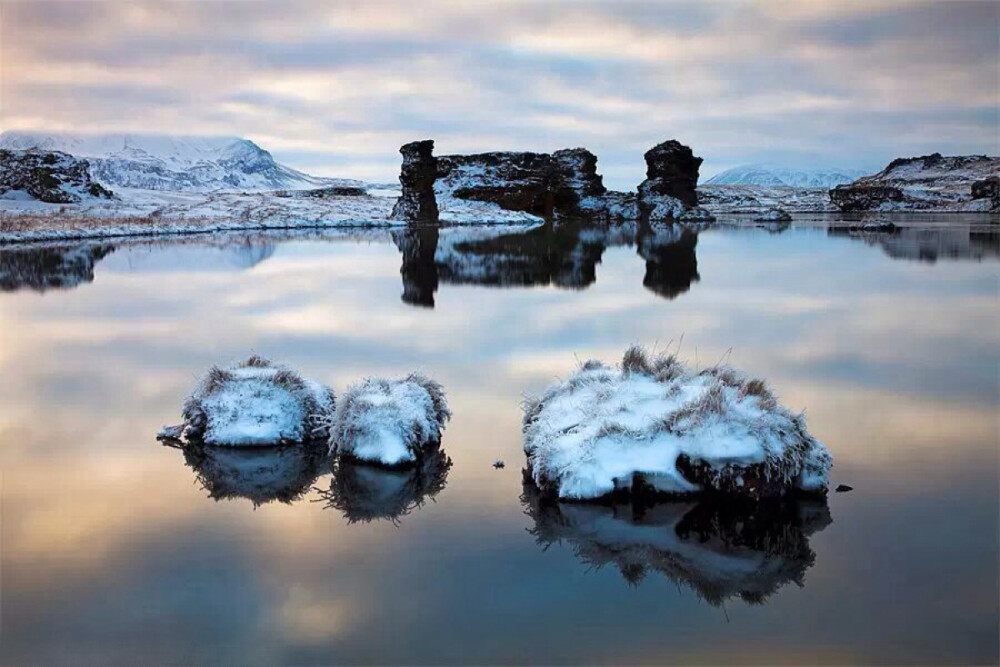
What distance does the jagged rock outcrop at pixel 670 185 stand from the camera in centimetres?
7412

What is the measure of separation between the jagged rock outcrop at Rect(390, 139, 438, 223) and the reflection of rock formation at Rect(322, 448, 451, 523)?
6098 cm

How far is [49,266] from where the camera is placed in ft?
98.7

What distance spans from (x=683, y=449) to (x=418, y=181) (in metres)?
63.5

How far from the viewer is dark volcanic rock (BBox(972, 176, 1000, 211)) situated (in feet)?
296

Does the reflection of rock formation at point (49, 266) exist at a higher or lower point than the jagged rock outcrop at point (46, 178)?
lower

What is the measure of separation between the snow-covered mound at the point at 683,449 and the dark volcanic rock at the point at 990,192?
9529 cm

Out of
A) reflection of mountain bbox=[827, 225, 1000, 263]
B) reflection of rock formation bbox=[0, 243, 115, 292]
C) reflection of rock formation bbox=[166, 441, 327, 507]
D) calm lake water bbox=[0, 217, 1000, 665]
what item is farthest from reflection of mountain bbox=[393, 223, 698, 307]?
reflection of rock formation bbox=[166, 441, 327, 507]

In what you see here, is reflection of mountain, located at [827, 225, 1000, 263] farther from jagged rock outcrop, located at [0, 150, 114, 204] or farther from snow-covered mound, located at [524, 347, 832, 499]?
jagged rock outcrop, located at [0, 150, 114, 204]

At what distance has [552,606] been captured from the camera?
5.80 meters

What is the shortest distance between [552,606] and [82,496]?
450 cm

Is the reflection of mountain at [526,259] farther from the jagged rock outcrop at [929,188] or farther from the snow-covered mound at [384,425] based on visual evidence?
the jagged rock outcrop at [929,188]

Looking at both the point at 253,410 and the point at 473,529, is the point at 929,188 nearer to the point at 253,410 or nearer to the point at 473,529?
the point at 253,410

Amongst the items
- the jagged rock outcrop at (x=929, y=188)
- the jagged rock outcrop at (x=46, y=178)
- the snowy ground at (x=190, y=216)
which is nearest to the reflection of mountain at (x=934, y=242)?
the snowy ground at (x=190, y=216)

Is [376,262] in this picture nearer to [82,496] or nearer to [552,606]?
[82,496]
